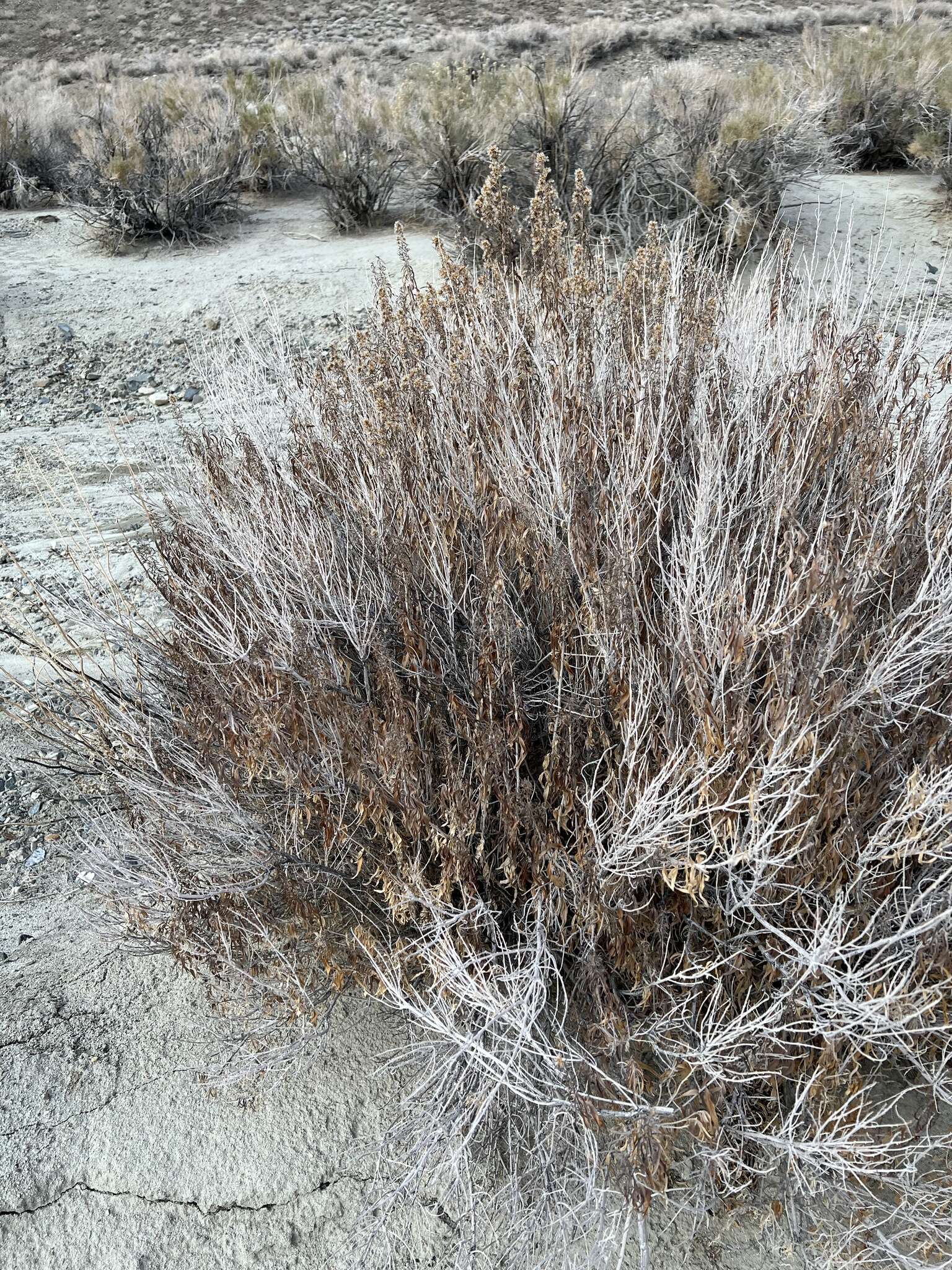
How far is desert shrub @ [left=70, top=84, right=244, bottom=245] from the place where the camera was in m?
7.83

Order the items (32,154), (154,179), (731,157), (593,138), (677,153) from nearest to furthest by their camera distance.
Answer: (731,157) < (677,153) < (593,138) < (154,179) < (32,154)

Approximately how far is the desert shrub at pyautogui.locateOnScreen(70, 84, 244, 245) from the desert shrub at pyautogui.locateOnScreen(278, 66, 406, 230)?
0.62 metres

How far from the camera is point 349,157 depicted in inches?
312

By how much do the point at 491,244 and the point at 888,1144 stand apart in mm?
3551

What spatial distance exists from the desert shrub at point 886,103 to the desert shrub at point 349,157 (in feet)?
12.3

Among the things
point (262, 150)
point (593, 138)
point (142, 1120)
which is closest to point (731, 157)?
point (593, 138)

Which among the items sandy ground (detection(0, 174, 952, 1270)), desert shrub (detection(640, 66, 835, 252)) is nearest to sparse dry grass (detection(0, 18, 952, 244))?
desert shrub (detection(640, 66, 835, 252))

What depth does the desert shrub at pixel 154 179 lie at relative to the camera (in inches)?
308

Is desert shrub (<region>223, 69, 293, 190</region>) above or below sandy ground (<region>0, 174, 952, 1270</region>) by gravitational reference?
above

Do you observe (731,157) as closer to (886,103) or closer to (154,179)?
(886,103)

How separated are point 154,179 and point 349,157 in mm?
1671

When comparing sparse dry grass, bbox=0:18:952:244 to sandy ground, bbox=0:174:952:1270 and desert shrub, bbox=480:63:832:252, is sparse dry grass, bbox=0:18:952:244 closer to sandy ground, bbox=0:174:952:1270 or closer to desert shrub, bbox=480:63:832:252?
desert shrub, bbox=480:63:832:252

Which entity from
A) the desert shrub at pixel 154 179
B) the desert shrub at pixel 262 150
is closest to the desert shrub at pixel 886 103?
the desert shrub at pixel 262 150

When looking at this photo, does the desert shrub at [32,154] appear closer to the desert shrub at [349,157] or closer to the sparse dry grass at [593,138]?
the sparse dry grass at [593,138]
